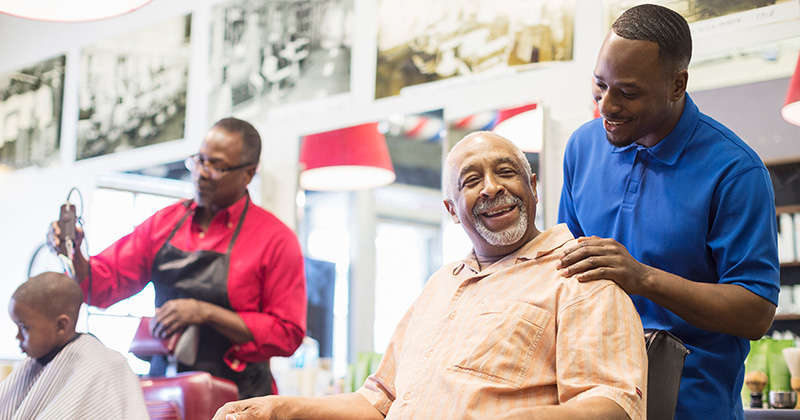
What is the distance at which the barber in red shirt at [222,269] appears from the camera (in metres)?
2.70

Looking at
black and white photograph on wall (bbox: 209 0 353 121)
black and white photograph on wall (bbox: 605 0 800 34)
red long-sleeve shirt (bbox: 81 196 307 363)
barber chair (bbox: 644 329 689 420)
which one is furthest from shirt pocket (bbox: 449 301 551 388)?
black and white photograph on wall (bbox: 209 0 353 121)

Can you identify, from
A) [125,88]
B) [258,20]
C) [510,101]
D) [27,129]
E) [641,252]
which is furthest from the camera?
[27,129]

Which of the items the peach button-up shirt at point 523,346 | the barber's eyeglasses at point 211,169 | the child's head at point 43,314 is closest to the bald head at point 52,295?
the child's head at point 43,314

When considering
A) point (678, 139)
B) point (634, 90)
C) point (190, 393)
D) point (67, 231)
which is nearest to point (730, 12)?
point (678, 139)

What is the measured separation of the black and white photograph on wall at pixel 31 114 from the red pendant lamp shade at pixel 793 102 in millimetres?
4430

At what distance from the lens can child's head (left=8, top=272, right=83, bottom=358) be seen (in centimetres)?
250

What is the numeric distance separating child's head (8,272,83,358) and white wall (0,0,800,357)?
62.3 inches

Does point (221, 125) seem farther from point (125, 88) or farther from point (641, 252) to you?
point (125, 88)

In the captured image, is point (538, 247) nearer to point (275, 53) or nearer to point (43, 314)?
point (43, 314)

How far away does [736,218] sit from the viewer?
5.46 ft

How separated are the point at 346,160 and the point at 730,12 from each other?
2.03 m

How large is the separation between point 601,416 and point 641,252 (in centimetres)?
52

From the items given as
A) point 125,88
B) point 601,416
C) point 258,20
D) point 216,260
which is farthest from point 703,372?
point 125,88

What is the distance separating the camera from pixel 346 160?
4.04 m
